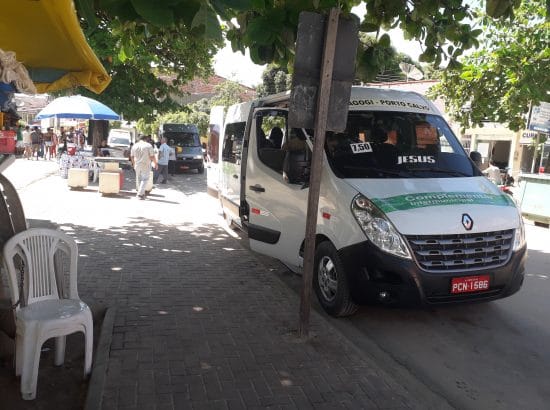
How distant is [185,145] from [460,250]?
65.4 ft

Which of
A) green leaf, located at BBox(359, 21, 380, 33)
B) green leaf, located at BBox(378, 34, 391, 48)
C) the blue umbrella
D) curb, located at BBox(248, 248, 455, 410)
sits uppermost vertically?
green leaf, located at BBox(359, 21, 380, 33)

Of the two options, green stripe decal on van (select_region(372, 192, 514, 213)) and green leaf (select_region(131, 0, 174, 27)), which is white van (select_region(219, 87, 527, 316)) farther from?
green leaf (select_region(131, 0, 174, 27))

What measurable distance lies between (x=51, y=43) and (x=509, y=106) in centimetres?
699

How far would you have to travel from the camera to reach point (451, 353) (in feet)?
14.8

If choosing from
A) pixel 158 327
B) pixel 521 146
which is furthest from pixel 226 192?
pixel 521 146

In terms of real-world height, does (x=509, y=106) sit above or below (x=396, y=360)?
above

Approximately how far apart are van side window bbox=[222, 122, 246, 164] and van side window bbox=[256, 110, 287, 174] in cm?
118

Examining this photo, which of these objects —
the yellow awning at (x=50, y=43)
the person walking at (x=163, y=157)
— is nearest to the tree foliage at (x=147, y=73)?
the person walking at (x=163, y=157)

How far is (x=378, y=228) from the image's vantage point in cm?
453

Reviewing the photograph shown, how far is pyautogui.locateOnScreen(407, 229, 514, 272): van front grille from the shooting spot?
14.6 feet

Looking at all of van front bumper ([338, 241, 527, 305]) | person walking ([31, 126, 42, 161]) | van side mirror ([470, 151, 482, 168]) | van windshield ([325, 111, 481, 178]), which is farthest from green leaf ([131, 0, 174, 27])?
person walking ([31, 126, 42, 161])

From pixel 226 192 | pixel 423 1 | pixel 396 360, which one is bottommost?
pixel 396 360

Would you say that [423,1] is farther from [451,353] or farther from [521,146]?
[521,146]

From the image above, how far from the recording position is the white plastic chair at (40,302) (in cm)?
323
